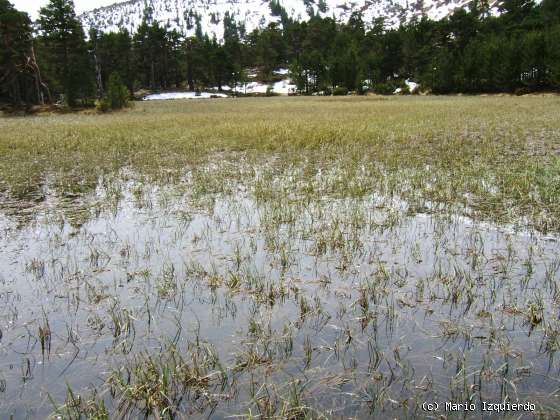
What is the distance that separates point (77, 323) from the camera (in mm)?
4445

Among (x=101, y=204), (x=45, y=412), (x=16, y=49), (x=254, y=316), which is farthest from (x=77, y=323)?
(x=16, y=49)

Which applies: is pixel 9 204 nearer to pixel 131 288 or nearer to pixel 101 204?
pixel 101 204

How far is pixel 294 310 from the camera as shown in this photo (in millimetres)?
4594

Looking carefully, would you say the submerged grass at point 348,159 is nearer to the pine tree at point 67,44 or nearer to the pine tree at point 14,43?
the pine tree at point 14,43

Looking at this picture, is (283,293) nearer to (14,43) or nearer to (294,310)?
(294,310)

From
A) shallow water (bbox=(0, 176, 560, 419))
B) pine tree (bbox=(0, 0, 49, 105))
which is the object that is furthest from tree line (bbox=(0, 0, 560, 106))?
shallow water (bbox=(0, 176, 560, 419))

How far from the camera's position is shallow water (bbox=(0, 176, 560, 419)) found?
337 centimetres

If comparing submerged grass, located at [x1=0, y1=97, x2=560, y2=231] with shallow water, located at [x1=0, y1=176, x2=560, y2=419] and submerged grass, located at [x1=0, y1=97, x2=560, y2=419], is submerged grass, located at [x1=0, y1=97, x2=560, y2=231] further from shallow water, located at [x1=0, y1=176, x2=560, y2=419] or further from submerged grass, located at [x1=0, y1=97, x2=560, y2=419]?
shallow water, located at [x1=0, y1=176, x2=560, y2=419]

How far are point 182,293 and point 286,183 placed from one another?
227 inches

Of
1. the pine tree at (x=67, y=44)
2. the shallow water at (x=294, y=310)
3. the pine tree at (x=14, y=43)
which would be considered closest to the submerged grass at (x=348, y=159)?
the shallow water at (x=294, y=310)

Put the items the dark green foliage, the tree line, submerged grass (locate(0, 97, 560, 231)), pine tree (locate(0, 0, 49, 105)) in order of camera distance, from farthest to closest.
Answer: the tree line
pine tree (locate(0, 0, 49, 105))
the dark green foliage
submerged grass (locate(0, 97, 560, 231))

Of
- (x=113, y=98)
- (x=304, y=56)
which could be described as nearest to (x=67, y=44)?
(x=113, y=98)

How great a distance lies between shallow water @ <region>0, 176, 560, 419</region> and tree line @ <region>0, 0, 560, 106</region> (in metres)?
39.1

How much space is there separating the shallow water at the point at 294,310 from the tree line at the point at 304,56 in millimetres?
39072
